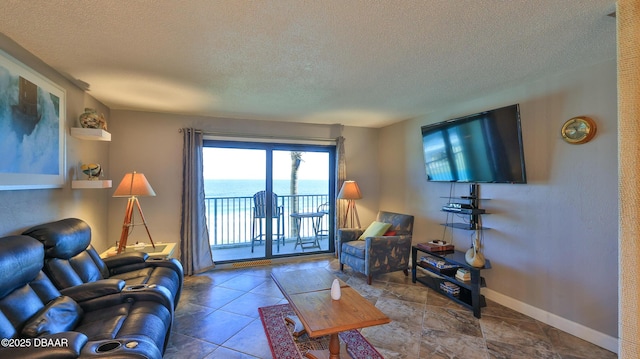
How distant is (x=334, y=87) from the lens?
115 inches

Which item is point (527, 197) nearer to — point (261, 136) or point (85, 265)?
point (261, 136)

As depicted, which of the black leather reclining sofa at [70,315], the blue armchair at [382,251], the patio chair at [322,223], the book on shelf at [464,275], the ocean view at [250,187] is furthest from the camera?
the patio chair at [322,223]

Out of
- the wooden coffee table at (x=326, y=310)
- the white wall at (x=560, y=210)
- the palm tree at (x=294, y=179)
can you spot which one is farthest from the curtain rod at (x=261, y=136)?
the wooden coffee table at (x=326, y=310)

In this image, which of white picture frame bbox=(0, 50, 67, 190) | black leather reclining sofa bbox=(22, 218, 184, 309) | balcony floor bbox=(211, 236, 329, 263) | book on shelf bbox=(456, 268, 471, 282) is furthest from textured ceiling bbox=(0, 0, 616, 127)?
balcony floor bbox=(211, 236, 329, 263)

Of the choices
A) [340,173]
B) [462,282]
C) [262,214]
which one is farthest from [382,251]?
[262,214]

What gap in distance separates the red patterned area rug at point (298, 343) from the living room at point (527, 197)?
1.56 m

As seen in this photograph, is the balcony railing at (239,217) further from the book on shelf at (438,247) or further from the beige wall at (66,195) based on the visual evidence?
the book on shelf at (438,247)

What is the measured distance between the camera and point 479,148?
3082 mm

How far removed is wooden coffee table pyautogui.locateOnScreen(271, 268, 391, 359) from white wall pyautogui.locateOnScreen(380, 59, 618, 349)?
6.10 feet

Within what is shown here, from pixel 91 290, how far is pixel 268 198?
9.12ft

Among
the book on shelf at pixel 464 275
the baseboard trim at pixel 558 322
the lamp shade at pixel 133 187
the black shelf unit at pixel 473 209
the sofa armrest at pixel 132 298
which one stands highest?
the lamp shade at pixel 133 187

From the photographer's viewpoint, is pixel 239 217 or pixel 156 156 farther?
pixel 239 217

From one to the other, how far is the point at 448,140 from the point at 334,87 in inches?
63.5

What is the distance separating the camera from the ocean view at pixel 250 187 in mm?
4594
